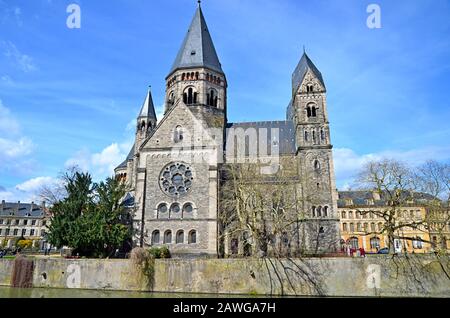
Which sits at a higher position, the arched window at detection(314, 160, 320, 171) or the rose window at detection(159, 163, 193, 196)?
the arched window at detection(314, 160, 320, 171)

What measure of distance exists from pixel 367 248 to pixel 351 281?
117 feet

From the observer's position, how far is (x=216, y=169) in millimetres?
29578

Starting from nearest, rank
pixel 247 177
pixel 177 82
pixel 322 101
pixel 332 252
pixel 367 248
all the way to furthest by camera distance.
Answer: pixel 247 177 < pixel 332 252 < pixel 322 101 < pixel 177 82 < pixel 367 248

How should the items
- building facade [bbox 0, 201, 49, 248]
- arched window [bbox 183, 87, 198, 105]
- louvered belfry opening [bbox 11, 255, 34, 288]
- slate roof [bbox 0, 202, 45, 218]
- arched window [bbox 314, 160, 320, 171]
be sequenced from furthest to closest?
slate roof [bbox 0, 202, 45, 218]
building facade [bbox 0, 201, 49, 248]
arched window [bbox 183, 87, 198, 105]
arched window [bbox 314, 160, 320, 171]
louvered belfry opening [bbox 11, 255, 34, 288]

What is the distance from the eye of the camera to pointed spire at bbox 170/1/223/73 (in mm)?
38781

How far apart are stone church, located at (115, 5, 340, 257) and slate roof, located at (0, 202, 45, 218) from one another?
1797 inches

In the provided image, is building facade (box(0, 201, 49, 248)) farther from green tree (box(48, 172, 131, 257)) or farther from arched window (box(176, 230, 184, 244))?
arched window (box(176, 230, 184, 244))

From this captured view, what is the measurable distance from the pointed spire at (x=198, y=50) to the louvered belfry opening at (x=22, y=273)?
83.7 feet

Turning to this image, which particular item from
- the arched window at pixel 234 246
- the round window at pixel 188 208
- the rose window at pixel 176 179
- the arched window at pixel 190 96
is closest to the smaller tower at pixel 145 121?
the arched window at pixel 190 96

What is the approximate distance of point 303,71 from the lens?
3631 centimetres

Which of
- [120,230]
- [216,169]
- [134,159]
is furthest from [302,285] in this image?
[134,159]

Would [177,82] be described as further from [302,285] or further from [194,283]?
[302,285]

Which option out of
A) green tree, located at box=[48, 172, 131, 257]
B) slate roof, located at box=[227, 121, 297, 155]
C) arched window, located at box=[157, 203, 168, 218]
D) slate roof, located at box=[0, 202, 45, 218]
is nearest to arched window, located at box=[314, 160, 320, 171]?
slate roof, located at box=[227, 121, 297, 155]

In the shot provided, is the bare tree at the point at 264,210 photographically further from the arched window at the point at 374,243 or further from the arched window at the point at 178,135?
the arched window at the point at 374,243
